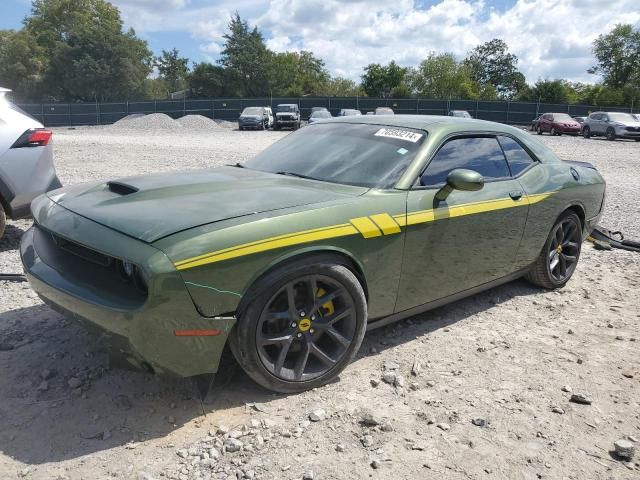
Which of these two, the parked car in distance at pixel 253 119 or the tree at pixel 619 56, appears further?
the tree at pixel 619 56

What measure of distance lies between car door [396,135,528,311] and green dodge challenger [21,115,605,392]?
12mm

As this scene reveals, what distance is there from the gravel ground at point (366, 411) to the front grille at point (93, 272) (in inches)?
10.8

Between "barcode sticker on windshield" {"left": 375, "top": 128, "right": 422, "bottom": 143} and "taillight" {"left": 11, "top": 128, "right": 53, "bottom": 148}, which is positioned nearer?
"barcode sticker on windshield" {"left": 375, "top": 128, "right": 422, "bottom": 143}

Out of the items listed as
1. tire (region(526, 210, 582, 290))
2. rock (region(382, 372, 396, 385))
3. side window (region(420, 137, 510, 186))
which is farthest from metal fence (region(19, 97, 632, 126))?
rock (region(382, 372, 396, 385))

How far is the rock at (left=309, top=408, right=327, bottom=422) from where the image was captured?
108 inches

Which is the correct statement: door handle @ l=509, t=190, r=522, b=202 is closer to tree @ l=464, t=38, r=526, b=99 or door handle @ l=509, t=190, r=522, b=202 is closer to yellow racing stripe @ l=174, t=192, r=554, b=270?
yellow racing stripe @ l=174, t=192, r=554, b=270

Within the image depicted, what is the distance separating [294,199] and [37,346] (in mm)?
1866

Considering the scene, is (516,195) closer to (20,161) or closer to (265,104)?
(20,161)

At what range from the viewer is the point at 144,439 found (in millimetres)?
2570

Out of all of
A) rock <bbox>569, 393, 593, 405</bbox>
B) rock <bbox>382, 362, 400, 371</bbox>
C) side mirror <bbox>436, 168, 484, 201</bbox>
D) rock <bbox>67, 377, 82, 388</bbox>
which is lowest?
rock <bbox>67, 377, 82, 388</bbox>

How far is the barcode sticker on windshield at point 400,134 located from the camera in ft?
12.0

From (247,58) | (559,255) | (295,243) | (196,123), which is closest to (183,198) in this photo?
(295,243)

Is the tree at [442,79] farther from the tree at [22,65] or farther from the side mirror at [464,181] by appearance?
the side mirror at [464,181]

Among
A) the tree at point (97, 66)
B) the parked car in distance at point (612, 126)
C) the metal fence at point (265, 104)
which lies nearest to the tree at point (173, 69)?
the tree at point (97, 66)
